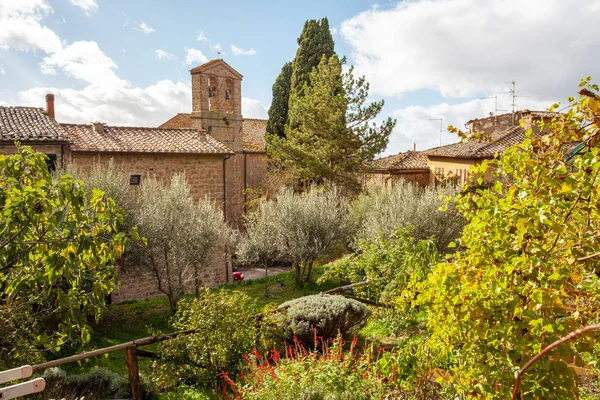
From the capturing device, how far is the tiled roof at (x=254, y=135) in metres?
26.5

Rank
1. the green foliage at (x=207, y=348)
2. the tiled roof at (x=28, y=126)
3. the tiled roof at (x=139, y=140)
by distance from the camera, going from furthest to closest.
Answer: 1. the tiled roof at (x=139, y=140)
2. the tiled roof at (x=28, y=126)
3. the green foliage at (x=207, y=348)

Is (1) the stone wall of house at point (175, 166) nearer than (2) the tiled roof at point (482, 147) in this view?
Yes

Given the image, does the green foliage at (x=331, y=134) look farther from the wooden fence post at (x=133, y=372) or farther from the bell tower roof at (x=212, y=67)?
the wooden fence post at (x=133, y=372)

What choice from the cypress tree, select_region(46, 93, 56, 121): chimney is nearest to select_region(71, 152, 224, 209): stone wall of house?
select_region(46, 93, 56, 121): chimney

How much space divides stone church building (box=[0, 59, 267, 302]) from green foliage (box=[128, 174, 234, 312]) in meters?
2.65

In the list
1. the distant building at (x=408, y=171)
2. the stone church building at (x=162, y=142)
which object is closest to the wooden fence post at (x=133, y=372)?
the stone church building at (x=162, y=142)

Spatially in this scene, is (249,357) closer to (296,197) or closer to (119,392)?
(119,392)

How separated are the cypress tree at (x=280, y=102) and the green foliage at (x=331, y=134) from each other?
12.3 ft

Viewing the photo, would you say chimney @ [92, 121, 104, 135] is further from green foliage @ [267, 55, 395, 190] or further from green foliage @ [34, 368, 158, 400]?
green foliage @ [34, 368, 158, 400]

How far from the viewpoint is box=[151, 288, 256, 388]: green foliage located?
6652mm

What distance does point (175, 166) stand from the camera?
1677 cm

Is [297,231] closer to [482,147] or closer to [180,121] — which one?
[482,147]

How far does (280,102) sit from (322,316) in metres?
20.0

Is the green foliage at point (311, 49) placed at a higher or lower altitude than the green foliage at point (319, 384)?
higher
